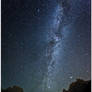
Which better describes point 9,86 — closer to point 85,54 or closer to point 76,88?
point 76,88

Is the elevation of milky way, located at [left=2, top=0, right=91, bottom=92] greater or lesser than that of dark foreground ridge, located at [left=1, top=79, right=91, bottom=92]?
greater

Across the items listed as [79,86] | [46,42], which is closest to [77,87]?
[79,86]

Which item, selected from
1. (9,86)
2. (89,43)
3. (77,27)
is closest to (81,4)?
(77,27)

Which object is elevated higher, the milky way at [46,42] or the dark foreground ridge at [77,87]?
the milky way at [46,42]

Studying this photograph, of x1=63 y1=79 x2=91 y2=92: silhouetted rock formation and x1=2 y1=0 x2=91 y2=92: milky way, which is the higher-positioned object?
x1=2 y1=0 x2=91 y2=92: milky way

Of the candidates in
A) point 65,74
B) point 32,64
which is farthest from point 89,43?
point 32,64

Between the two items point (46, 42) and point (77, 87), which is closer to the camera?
point (77, 87)

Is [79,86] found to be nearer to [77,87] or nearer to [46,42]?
[77,87]

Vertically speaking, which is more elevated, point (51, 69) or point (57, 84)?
point (51, 69)

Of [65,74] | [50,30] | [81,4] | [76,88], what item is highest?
[81,4]

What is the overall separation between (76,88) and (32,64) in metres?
0.63

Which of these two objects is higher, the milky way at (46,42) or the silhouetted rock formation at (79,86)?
the milky way at (46,42)

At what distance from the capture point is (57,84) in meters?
2.66

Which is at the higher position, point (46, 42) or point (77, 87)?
point (46, 42)
